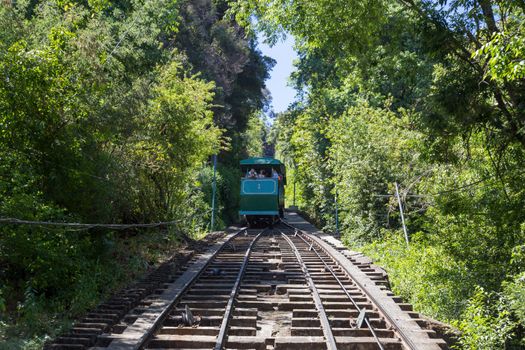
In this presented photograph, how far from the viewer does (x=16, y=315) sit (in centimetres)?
742

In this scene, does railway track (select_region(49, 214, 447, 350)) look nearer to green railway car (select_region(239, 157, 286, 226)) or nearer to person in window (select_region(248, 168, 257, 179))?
green railway car (select_region(239, 157, 286, 226))

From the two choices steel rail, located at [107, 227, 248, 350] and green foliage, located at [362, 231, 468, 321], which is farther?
green foliage, located at [362, 231, 468, 321]

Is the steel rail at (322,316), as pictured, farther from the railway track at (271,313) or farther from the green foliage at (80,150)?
the green foliage at (80,150)

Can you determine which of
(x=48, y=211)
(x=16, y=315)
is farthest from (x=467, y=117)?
(x=16, y=315)

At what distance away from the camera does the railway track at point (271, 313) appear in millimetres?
6312

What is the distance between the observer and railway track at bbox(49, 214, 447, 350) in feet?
20.7

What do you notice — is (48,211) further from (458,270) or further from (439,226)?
(439,226)

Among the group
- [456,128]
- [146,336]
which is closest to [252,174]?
[456,128]

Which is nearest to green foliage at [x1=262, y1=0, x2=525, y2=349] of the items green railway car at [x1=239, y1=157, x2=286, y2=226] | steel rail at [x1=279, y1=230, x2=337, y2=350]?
steel rail at [x1=279, y1=230, x2=337, y2=350]

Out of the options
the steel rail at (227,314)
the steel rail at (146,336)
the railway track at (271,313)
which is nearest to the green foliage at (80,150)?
the steel rail at (146,336)

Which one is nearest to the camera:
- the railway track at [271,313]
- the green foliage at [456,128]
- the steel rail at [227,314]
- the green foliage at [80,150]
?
the steel rail at [227,314]

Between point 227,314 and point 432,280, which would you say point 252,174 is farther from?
point 227,314

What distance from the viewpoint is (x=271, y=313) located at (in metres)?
8.41

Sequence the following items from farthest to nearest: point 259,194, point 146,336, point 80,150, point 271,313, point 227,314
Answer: point 259,194 → point 80,150 → point 271,313 → point 227,314 → point 146,336
